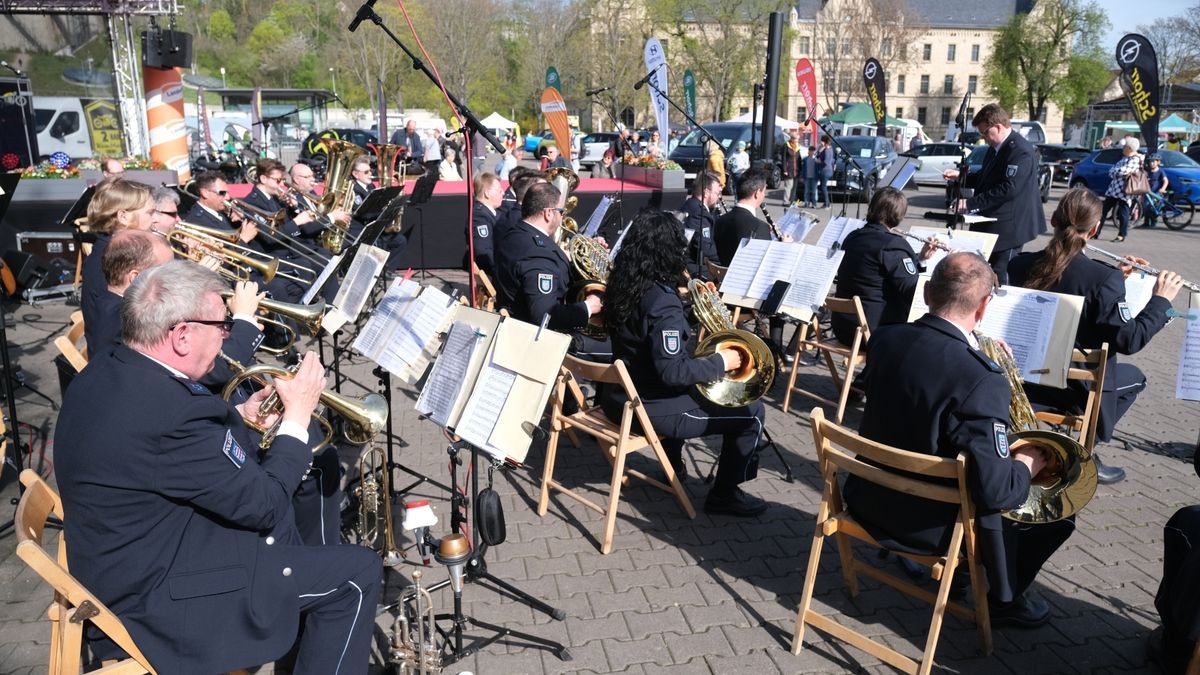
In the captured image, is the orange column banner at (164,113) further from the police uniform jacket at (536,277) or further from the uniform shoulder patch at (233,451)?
the uniform shoulder patch at (233,451)

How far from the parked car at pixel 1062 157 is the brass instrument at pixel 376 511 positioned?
2644 centimetres

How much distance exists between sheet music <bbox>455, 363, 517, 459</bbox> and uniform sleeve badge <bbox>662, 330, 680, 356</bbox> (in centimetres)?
108

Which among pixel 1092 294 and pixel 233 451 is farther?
pixel 1092 294

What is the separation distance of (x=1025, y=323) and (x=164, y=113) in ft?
50.8

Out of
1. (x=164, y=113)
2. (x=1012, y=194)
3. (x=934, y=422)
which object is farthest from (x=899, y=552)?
(x=164, y=113)

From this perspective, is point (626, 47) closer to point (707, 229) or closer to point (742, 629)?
point (707, 229)

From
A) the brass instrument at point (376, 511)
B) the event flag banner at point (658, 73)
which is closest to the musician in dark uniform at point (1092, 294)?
the brass instrument at point (376, 511)

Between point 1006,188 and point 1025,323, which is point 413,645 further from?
point 1006,188

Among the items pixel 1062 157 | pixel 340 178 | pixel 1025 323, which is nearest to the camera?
pixel 1025 323

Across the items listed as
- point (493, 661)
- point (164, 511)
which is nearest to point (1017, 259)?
point (493, 661)

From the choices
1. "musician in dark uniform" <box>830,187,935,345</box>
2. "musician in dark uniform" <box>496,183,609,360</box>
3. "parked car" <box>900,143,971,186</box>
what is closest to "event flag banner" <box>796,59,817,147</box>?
"musician in dark uniform" <box>830,187,935,345</box>

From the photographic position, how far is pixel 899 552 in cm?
297

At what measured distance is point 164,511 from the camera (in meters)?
2.12

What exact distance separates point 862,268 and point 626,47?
41.2 metres
